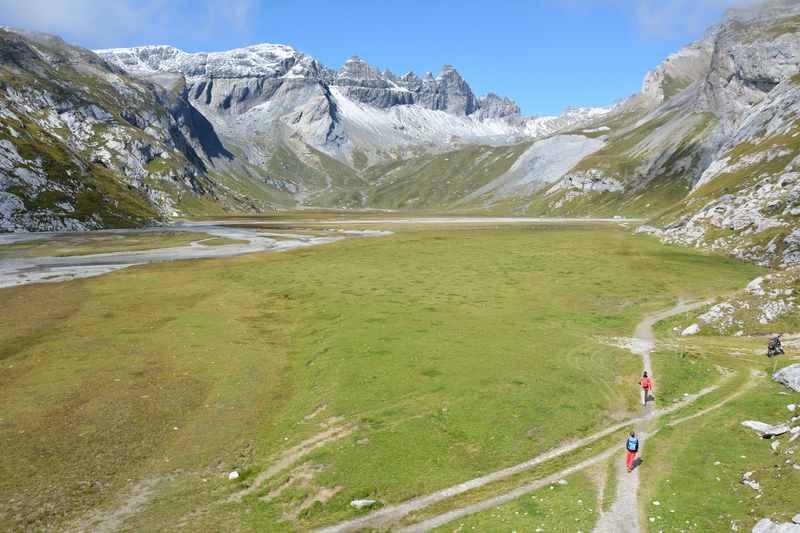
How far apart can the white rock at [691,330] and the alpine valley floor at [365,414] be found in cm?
240

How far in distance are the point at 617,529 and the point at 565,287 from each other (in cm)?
6259

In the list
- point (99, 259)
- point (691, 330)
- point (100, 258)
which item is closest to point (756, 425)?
point (691, 330)

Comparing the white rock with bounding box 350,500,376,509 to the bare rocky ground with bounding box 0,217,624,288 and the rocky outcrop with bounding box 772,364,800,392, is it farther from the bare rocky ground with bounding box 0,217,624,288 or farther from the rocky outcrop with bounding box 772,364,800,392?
the bare rocky ground with bounding box 0,217,624,288

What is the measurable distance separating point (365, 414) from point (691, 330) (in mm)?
40918

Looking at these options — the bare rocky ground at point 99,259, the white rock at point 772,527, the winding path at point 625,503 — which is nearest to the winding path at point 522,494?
the winding path at point 625,503

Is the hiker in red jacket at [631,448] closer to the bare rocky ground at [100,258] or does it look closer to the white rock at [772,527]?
the white rock at [772,527]

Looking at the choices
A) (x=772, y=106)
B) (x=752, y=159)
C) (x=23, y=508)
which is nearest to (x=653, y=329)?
(x=23, y=508)

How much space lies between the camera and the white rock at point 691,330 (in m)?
56.8

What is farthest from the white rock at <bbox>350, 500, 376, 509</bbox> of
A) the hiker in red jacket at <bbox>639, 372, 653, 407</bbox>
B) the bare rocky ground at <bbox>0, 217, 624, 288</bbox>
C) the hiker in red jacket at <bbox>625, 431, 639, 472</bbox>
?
the bare rocky ground at <bbox>0, 217, 624, 288</bbox>

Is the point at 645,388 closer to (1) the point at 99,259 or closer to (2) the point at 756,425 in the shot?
(2) the point at 756,425

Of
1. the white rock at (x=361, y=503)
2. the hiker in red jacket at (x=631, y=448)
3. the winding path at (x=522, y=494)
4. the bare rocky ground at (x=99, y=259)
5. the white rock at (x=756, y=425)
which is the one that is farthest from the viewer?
the bare rocky ground at (x=99, y=259)

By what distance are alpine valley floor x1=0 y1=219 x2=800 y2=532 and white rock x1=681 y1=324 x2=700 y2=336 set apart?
2400 millimetres

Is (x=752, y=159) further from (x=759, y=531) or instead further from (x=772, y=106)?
(x=759, y=531)

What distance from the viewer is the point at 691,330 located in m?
57.2
